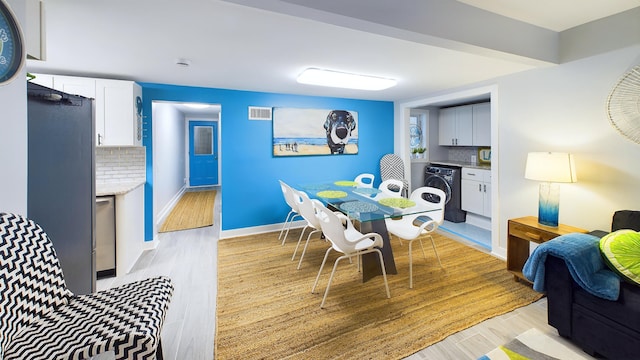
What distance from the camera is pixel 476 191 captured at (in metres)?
4.47

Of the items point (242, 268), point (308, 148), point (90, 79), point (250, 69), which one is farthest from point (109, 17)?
point (308, 148)

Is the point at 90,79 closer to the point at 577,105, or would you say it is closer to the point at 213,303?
the point at 213,303

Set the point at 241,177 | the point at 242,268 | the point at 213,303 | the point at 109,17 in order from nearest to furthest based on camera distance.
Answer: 1. the point at 109,17
2. the point at 213,303
3. the point at 242,268
4. the point at 241,177

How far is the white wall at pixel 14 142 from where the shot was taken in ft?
3.88

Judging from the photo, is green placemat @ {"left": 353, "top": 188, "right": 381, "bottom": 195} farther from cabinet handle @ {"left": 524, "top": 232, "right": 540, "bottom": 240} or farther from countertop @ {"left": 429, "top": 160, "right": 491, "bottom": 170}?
countertop @ {"left": 429, "top": 160, "right": 491, "bottom": 170}

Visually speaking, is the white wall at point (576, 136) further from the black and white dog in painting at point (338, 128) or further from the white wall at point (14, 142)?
the white wall at point (14, 142)

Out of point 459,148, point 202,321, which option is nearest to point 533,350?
point 202,321

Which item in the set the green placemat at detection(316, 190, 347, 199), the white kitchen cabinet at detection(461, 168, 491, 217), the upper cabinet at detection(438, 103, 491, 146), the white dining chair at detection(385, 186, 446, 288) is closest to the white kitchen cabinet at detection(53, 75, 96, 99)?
the green placemat at detection(316, 190, 347, 199)

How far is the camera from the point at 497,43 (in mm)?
2035

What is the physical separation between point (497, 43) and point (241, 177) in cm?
330

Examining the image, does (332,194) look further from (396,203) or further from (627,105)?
(627,105)

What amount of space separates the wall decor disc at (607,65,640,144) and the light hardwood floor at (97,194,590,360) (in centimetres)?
149

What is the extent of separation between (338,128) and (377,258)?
8.02ft

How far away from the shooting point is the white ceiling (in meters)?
1.62
